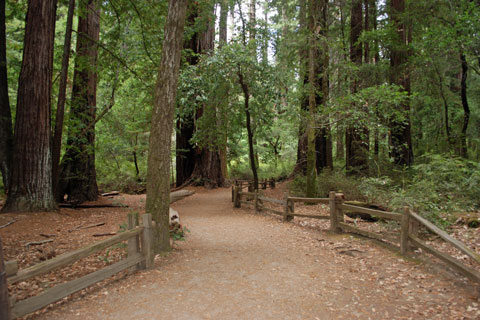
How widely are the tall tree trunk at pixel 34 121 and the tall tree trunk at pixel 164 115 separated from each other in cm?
487

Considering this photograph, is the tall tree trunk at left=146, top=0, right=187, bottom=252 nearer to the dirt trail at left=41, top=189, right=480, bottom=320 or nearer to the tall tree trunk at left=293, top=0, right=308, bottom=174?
the dirt trail at left=41, top=189, right=480, bottom=320

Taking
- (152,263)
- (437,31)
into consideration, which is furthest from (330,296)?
(437,31)

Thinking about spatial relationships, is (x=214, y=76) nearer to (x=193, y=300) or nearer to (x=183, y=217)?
(x=183, y=217)

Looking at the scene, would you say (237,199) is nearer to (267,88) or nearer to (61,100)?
(267,88)

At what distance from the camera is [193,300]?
14.5 feet

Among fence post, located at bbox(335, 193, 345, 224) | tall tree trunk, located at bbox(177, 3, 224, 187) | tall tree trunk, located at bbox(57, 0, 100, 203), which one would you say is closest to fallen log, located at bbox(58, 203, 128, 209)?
tall tree trunk, located at bbox(57, 0, 100, 203)

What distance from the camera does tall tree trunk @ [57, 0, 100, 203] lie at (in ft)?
37.6

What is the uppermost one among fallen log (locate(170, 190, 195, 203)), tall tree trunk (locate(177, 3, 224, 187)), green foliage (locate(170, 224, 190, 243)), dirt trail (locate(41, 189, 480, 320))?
tall tree trunk (locate(177, 3, 224, 187))

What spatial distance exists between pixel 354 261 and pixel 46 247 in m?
6.40

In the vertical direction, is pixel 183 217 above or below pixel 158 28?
below

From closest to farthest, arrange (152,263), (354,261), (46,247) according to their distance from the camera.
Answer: (152,263) < (354,261) < (46,247)

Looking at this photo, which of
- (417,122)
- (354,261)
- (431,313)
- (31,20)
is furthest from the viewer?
(417,122)

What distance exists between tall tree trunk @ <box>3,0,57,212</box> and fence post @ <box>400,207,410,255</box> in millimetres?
9273

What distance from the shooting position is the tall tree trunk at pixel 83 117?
37.6 ft
